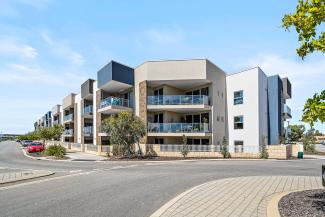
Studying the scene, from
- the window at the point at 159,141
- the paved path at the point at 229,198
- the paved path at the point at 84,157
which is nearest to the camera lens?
the paved path at the point at 229,198

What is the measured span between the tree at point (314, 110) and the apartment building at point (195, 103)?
1974 cm

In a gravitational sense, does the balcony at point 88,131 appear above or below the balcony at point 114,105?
below

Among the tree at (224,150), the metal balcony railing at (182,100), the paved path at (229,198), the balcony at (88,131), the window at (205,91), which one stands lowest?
the tree at (224,150)

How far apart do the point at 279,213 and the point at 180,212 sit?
2435 mm

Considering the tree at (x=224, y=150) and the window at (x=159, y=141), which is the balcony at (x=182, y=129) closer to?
the tree at (x=224, y=150)

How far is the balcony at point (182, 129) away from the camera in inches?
1007

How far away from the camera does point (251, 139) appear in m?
26.8

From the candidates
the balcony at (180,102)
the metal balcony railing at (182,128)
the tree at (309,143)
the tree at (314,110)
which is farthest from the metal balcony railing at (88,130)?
the tree at (314,110)

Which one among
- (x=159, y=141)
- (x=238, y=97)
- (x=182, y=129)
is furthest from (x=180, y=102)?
(x=238, y=97)

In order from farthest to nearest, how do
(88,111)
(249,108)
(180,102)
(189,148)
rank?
(88,111), (249,108), (180,102), (189,148)

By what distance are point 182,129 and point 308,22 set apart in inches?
805

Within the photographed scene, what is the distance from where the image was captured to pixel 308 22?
5.89 meters

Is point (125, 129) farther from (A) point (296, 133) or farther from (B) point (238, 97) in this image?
(A) point (296, 133)

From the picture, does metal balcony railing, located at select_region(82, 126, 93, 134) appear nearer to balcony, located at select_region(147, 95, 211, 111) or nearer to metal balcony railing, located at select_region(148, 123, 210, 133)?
balcony, located at select_region(147, 95, 211, 111)
